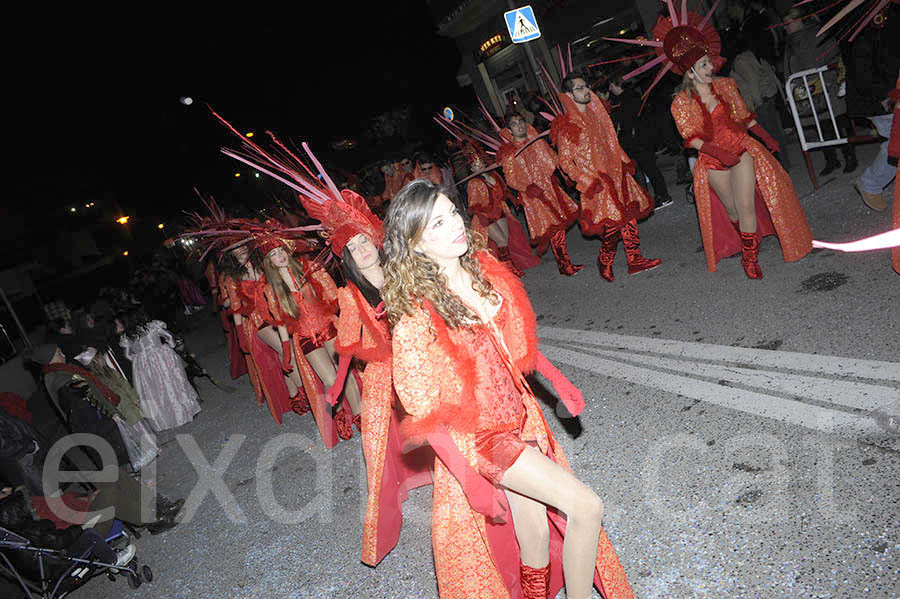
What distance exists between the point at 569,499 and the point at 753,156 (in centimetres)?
368

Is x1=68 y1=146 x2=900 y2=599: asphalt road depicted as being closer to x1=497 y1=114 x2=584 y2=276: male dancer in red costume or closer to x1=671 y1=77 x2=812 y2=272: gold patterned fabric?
x1=671 y1=77 x2=812 y2=272: gold patterned fabric

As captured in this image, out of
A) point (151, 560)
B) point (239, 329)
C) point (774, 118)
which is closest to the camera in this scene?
point (151, 560)

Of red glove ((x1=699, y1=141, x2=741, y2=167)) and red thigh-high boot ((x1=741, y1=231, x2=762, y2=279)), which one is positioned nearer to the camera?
red glove ((x1=699, y1=141, x2=741, y2=167))

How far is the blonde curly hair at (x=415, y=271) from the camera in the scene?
207 cm

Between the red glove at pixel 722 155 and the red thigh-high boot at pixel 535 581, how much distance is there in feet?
11.3

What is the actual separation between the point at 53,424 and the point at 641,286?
819 cm

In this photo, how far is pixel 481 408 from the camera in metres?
2.06

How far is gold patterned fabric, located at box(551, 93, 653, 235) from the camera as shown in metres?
5.43

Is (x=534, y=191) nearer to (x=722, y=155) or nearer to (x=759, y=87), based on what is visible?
(x=722, y=155)

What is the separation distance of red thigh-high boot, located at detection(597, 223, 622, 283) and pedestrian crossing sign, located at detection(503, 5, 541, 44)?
9.87 meters

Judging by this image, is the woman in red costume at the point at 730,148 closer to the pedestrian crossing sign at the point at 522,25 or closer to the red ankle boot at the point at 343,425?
the red ankle boot at the point at 343,425

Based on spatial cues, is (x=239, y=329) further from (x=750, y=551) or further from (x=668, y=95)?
(x=668, y=95)

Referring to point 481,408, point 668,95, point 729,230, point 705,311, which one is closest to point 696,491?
point 481,408

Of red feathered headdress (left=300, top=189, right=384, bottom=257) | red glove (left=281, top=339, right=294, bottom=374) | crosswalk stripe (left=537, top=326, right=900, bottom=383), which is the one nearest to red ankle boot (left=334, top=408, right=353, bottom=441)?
red glove (left=281, top=339, right=294, bottom=374)
